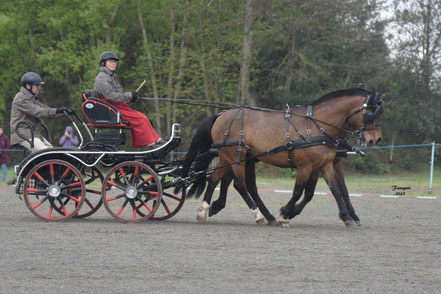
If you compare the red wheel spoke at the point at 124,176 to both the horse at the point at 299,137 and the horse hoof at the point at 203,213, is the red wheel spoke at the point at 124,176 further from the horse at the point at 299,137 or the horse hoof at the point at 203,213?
the horse hoof at the point at 203,213

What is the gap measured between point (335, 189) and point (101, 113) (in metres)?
3.32

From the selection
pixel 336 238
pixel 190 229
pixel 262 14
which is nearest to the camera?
pixel 336 238

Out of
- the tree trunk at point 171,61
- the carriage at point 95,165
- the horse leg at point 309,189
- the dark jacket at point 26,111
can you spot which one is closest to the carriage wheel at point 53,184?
the carriage at point 95,165

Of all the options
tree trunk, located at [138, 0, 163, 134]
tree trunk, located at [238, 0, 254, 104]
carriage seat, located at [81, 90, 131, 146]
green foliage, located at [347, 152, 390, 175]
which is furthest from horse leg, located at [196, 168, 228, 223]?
green foliage, located at [347, 152, 390, 175]

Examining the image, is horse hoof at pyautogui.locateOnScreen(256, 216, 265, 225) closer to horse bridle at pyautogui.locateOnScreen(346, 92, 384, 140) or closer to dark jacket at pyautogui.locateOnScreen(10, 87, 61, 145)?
horse bridle at pyautogui.locateOnScreen(346, 92, 384, 140)

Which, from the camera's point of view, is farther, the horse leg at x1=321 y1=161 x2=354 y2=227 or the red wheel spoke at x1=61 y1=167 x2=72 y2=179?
the red wheel spoke at x1=61 y1=167 x2=72 y2=179

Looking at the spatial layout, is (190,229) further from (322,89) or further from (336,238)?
(322,89)

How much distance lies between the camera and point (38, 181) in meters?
9.23

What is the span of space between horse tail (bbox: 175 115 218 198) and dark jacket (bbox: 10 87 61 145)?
2.05 meters

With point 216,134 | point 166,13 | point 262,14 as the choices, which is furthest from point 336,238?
point 166,13

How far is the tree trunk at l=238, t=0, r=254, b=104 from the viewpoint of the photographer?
86.1 ft

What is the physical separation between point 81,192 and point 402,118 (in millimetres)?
24474

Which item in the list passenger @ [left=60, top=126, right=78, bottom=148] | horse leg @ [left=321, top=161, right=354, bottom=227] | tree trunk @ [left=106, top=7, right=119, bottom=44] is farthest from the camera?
tree trunk @ [left=106, top=7, right=119, bottom=44]

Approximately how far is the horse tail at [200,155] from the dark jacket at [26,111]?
2.05 metres
